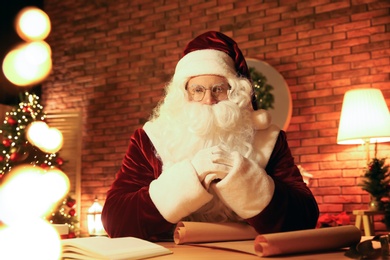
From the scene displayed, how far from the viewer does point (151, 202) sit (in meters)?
1.39

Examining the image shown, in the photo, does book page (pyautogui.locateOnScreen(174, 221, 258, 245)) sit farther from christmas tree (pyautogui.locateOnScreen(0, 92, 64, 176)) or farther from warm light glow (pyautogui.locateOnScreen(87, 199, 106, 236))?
christmas tree (pyautogui.locateOnScreen(0, 92, 64, 176))

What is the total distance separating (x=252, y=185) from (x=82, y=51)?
14.3 feet

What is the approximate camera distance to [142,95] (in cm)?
479

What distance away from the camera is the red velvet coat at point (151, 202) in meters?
1.31

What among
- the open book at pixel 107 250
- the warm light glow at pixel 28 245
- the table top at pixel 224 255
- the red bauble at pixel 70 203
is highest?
the warm light glow at pixel 28 245

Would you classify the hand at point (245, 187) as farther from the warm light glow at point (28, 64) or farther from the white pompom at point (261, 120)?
the warm light glow at point (28, 64)

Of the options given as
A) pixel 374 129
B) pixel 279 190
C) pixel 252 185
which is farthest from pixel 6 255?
pixel 374 129

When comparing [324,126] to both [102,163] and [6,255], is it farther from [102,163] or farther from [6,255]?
[6,255]

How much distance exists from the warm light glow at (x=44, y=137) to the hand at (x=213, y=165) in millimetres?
3591

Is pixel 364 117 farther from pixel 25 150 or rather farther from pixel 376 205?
pixel 25 150

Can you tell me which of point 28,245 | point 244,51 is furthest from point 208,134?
point 244,51

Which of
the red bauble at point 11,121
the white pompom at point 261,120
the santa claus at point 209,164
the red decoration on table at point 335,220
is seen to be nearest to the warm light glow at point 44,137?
the red bauble at point 11,121

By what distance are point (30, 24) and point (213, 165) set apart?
526 cm

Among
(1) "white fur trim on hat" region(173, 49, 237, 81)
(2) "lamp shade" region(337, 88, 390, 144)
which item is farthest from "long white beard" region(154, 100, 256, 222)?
(2) "lamp shade" region(337, 88, 390, 144)
